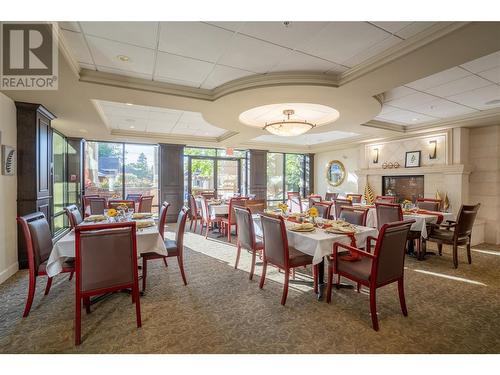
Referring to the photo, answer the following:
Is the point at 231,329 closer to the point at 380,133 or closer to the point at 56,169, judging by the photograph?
the point at 56,169

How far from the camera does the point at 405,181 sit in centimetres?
695

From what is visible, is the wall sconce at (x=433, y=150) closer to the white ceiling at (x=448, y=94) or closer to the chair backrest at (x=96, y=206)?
the white ceiling at (x=448, y=94)

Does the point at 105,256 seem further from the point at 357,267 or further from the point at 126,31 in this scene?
the point at 357,267

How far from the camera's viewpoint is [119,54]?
9.09ft

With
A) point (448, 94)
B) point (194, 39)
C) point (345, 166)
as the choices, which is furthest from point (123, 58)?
point (345, 166)

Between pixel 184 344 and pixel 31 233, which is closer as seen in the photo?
pixel 184 344

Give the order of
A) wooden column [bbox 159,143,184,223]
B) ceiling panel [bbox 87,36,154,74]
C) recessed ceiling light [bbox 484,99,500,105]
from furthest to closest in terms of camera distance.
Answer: wooden column [bbox 159,143,184,223] < recessed ceiling light [bbox 484,99,500,105] < ceiling panel [bbox 87,36,154,74]

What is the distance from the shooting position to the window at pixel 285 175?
33.6ft

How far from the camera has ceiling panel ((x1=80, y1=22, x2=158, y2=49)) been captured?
2.27 m

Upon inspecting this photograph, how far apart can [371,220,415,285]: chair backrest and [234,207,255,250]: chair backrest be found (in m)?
1.55

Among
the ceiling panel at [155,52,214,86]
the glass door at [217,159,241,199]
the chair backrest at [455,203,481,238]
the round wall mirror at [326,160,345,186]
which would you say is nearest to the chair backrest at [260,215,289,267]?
the ceiling panel at [155,52,214,86]

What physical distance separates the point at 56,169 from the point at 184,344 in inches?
217

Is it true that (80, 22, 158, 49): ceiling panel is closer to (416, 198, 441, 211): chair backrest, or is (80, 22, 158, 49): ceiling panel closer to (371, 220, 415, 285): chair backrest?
(371, 220, 415, 285): chair backrest
